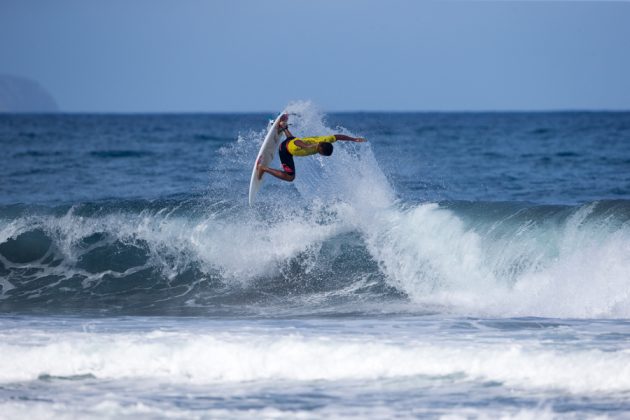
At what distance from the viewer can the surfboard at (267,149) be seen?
12477mm

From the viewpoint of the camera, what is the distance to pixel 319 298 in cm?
1273

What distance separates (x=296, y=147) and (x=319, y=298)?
2369mm

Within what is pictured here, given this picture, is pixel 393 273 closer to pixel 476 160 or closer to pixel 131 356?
pixel 131 356

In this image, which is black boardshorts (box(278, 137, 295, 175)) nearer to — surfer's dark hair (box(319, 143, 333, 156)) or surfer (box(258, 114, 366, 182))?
surfer (box(258, 114, 366, 182))

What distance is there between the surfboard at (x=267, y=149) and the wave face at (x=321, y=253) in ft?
3.50

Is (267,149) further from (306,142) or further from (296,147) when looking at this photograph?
(306,142)

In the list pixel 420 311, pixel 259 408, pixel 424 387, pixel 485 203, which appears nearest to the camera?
pixel 259 408

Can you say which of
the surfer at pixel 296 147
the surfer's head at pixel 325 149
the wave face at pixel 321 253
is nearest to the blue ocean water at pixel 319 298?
the wave face at pixel 321 253

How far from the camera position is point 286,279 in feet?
44.4

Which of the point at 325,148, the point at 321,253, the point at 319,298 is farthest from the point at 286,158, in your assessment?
the point at 321,253

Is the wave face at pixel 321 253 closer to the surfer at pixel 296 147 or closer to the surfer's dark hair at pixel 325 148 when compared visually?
the surfer at pixel 296 147

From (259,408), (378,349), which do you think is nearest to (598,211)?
(378,349)

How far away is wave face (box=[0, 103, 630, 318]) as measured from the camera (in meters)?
12.0

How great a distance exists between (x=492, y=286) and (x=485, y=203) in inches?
128
